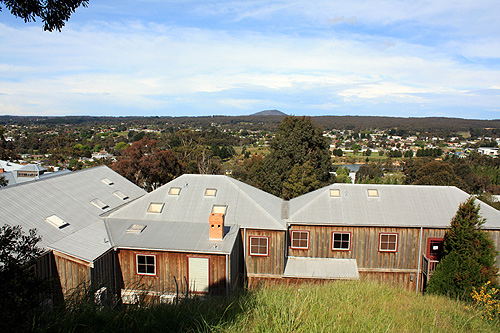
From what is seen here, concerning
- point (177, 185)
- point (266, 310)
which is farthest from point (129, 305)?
point (177, 185)

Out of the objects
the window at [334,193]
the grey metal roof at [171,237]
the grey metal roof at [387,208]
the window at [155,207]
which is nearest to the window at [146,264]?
the grey metal roof at [171,237]

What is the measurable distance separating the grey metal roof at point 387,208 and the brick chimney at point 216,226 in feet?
13.1

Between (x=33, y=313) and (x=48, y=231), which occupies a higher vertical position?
(x=33, y=313)

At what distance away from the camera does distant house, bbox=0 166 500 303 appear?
45.2 ft

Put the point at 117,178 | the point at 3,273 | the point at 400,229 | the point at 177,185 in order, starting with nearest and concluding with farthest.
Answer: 1. the point at 3,273
2. the point at 400,229
3. the point at 177,185
4. the point at 117,178

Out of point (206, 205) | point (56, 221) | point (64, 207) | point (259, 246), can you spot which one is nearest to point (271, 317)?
point (259, 246)

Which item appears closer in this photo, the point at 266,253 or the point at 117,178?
the point at 266,253

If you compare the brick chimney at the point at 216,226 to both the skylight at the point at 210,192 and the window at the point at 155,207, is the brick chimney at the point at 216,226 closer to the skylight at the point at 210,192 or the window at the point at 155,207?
the skylight at the point at 210,192

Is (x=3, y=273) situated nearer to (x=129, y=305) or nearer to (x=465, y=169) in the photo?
(x=129, y=305)

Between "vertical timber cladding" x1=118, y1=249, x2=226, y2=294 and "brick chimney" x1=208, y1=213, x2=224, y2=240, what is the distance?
0.97 meters

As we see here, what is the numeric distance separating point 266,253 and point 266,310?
10.4m

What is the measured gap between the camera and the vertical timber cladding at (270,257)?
1591cm

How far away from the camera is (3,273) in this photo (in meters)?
4.85

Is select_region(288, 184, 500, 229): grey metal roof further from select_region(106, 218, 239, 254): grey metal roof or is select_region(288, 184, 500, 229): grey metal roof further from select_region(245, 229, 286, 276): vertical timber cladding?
select_region(106, 218, 239, 254): grey metal roof
